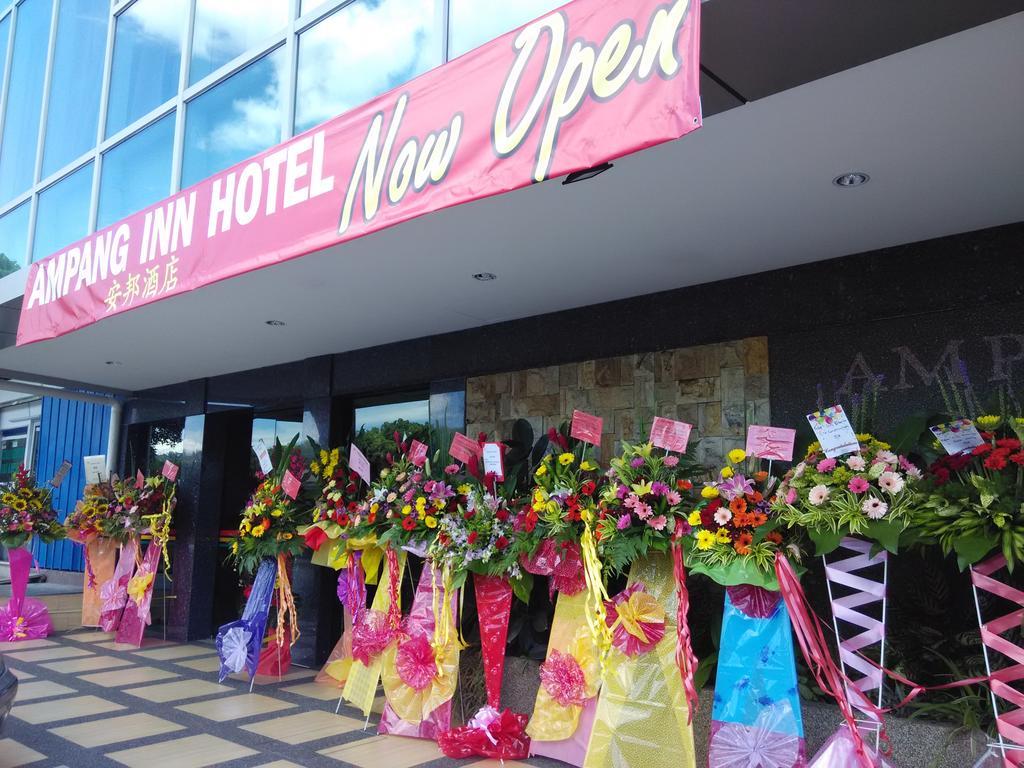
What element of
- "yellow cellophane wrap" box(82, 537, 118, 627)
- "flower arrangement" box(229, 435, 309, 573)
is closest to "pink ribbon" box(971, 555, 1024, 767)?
"flower arrangement" box(229, 435, 309, 573)

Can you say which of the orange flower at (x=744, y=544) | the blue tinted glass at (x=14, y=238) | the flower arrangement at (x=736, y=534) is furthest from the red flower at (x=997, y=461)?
the blue tinted glass at (x=14, y=238)

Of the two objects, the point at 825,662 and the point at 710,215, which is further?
the point at 710,215

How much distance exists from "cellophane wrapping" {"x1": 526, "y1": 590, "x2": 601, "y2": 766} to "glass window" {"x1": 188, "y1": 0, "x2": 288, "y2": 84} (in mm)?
3864

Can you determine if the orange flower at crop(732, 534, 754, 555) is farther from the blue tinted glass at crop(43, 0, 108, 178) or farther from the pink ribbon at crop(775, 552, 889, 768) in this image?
the blue tinted glass at crop(43, 0, 108, 178)

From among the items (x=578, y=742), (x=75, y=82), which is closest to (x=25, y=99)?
(x=75, y=82)

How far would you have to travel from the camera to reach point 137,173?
6117mm

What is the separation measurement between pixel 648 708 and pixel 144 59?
20.0 ft

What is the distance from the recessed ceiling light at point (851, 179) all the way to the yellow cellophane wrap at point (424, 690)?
2824 mm

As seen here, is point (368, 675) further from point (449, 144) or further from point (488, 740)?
point (449, 144)

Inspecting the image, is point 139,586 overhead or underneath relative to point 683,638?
underneath

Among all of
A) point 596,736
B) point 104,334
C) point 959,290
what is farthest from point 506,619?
point 104,334

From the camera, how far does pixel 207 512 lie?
732 cm

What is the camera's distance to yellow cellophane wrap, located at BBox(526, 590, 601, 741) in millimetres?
3617

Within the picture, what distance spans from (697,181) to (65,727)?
4204 mm
